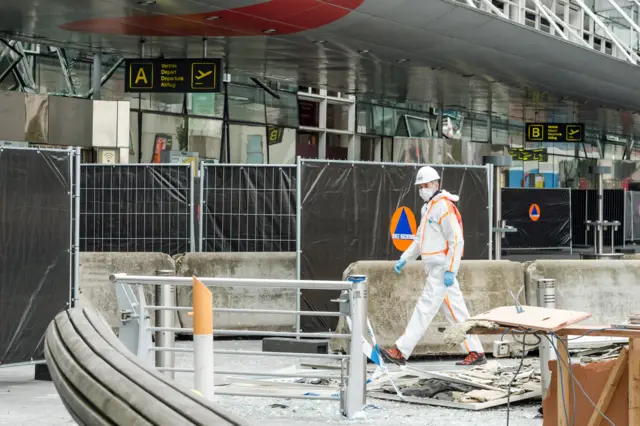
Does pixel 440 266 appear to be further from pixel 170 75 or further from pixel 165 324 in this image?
pixel 170 75

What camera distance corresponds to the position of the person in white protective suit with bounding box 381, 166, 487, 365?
12625 mm

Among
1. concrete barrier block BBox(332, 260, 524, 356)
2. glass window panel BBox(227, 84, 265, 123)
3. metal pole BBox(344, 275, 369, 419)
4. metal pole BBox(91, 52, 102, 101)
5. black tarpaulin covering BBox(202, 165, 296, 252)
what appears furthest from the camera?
glass window panel BBox(227, 84, 265, 123)

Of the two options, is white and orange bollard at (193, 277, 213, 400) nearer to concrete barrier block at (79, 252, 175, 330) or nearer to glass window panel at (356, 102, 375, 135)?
concrete barrier block at (79, 252, 175, 330)

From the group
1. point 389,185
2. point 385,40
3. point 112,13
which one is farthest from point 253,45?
point 389,185

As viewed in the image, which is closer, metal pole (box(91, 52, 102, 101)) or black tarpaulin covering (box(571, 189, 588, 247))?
metal pole (box(91, 52, 102, 101))

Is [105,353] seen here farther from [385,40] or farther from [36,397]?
[385,40]

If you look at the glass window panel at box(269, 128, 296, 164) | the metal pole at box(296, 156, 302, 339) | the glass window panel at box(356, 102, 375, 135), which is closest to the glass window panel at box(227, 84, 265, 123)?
the glass window panel at box(269, 128, 296, 164)

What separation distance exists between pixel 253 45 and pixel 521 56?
6.95 metres

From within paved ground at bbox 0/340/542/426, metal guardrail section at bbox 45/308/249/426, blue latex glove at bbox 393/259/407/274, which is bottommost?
paved ground at bbox 0/340/542/426

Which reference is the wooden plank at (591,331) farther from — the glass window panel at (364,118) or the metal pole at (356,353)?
the glass window panel at (364,118)

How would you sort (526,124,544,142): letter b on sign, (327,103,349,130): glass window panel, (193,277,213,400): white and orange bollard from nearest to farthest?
(193,277,213,400): white and orange bollard
(327,103,349,130): glass window panel
(526,124,544,142): letter b on sign

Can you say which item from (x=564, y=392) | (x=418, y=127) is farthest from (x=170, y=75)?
(x=418, y=127)

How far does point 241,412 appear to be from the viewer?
981cm

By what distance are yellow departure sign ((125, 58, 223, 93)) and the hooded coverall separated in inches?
419
